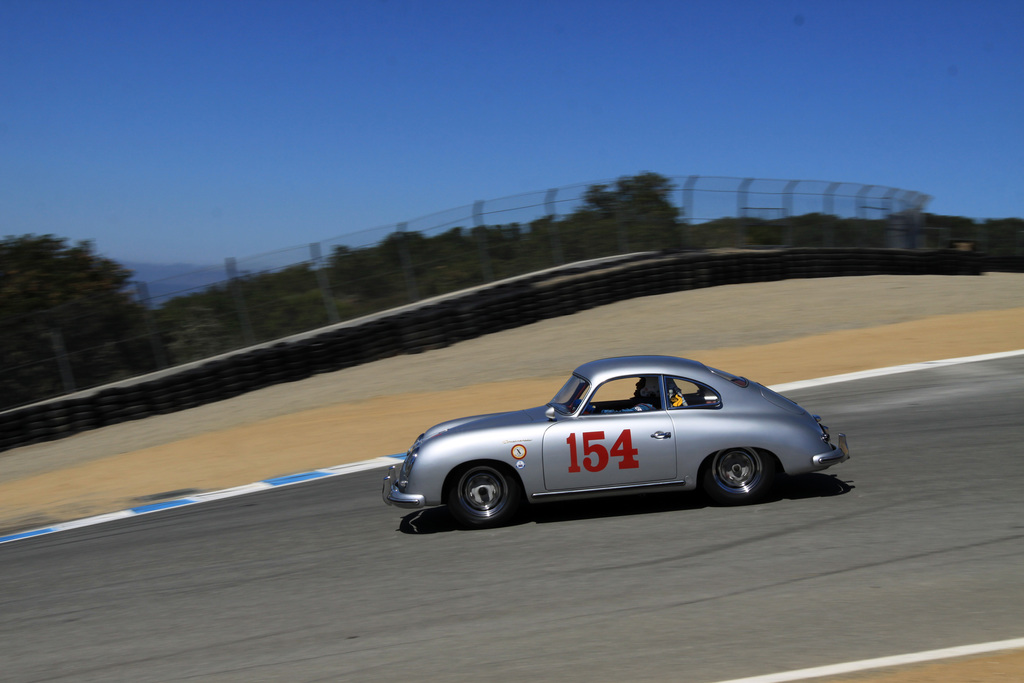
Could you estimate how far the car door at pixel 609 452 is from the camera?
6199 millimetres

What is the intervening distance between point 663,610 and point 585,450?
172cm

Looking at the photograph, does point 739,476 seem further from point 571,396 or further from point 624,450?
point 571,396

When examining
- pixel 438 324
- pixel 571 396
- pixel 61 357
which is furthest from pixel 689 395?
pixel 61 357

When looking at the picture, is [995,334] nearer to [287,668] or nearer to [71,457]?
[287,668]

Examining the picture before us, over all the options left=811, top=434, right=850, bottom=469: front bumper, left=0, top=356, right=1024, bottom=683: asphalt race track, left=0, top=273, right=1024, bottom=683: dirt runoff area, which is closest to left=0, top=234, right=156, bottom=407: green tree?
left=0, top=273, right=1024, bottom=683: dirt runoff area

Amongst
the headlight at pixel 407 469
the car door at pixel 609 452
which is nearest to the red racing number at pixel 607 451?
the car door at pixel 609 452

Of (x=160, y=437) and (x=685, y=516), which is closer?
(x=685, y=516)

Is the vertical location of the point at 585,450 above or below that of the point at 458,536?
above

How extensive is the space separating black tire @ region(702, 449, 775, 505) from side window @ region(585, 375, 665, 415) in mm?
651

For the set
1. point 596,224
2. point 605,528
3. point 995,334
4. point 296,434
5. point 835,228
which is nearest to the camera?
point 605,528

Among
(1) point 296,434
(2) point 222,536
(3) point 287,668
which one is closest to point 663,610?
(3) point 287,668

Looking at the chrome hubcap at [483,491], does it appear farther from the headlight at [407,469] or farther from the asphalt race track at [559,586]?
the headlight at [407,469]

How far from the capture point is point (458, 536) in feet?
21.0

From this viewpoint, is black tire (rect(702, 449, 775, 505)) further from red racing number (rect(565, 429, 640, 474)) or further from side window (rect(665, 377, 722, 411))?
red racing number (rect(565, 429, 640, 474))
